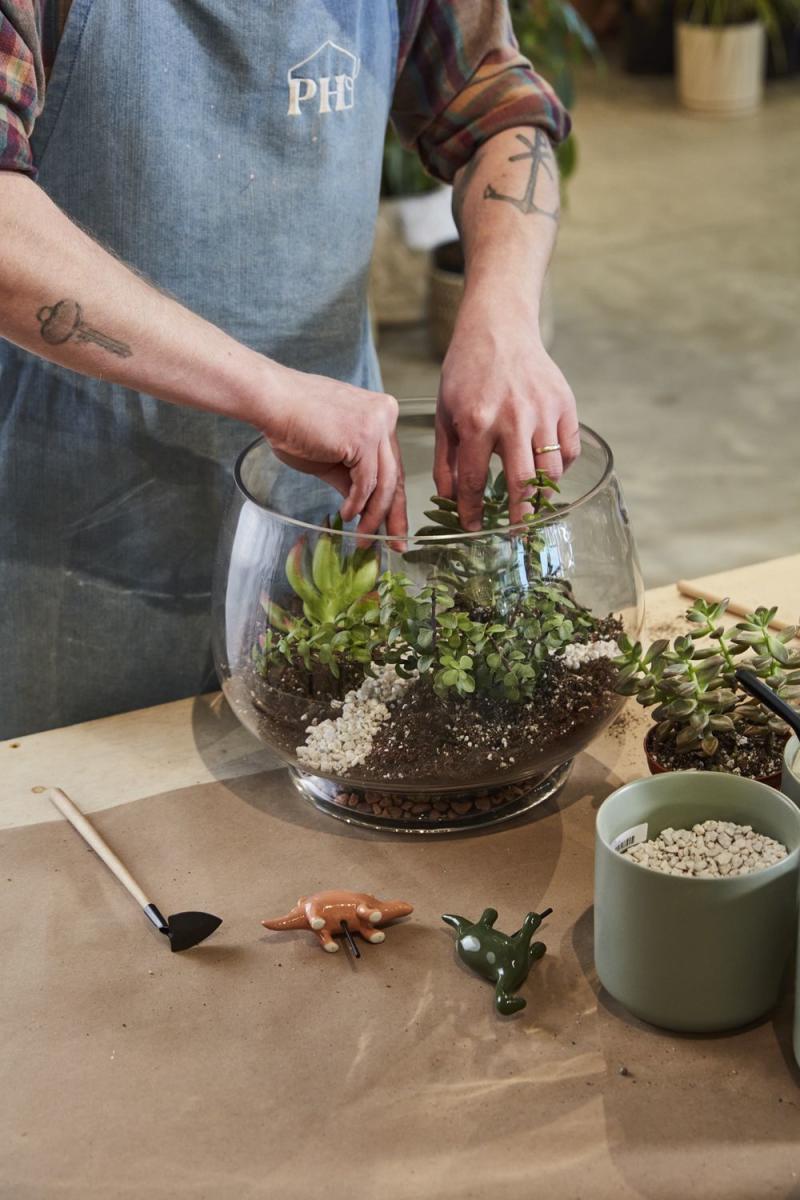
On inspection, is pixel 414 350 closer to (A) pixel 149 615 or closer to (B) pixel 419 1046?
(A) pixel 149 615

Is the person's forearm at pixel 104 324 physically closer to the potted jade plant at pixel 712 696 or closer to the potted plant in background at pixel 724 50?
the potted jade plant at pixel 712 696

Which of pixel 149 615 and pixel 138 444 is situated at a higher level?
pixel 138 444

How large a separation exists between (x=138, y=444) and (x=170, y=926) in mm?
520

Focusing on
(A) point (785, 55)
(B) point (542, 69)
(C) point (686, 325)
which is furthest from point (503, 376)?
(A) point (785, 55)

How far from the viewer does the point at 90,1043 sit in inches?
32.1

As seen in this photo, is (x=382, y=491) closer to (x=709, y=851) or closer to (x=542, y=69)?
(x=709, y=851)

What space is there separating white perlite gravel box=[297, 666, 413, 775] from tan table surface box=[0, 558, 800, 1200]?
0.23 feet

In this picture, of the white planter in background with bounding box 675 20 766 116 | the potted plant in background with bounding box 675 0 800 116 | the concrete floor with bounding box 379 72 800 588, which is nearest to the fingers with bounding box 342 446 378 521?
the concrete floor with bounding box 379 72 800 588

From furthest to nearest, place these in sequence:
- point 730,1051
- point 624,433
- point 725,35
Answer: point 725,35
point 624,433
point 730,1051

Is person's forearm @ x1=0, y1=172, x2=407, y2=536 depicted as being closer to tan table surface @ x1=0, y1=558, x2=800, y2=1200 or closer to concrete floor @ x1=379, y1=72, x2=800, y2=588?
tan table surface @ x1=0, y1=558, x2=800, y2=1200

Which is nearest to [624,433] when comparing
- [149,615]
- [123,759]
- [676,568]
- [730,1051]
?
[676,568]

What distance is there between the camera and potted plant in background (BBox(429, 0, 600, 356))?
11.4ft

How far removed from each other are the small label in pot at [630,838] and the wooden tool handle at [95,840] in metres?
0.32

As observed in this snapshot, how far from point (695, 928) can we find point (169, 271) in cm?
72
